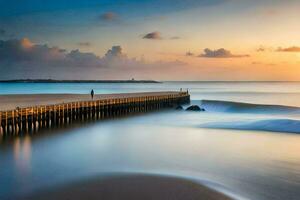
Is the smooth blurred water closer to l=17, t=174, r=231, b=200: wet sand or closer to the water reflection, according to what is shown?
the water reflection

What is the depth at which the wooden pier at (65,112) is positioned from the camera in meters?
27.4

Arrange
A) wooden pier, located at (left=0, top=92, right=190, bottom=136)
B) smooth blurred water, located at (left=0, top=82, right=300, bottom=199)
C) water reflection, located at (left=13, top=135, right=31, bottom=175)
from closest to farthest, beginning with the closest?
smooth blurred water, located at (left=0, top=82, right=300, bottom=199), water reflection, located at (left=13, top=135, right=31, bottom=175), wooden pier, located at (left=0, top=92, right=190, bottom=136)

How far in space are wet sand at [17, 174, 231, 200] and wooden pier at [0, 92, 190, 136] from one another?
14.8 meters

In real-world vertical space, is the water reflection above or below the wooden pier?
below

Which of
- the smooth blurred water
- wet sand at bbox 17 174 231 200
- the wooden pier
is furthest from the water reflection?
the wooden pier

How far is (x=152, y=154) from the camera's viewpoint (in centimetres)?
1952

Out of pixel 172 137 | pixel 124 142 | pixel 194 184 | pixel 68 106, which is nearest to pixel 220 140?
pixel 172 137

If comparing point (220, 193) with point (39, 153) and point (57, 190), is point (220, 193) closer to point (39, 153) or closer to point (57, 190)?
point (57, 190)

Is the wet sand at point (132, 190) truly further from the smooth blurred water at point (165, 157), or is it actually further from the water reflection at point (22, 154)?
the water reflection at point (22, 154)

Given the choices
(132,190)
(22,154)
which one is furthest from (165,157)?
(22,154)

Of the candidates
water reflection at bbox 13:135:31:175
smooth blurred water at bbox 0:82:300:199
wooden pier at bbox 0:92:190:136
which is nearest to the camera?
smooth blurred water at bbox 0:82:300:199

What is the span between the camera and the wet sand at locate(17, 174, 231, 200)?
11328 mm

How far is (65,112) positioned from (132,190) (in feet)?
79.3

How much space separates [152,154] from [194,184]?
21.1 ft
